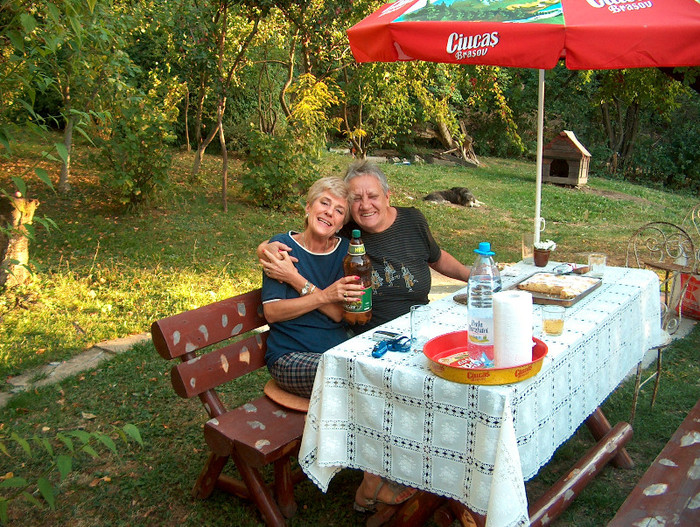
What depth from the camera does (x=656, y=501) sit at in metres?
2.31

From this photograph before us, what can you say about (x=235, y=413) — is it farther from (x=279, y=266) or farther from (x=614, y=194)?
(x=614, y=194)

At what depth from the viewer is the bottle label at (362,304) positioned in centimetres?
308

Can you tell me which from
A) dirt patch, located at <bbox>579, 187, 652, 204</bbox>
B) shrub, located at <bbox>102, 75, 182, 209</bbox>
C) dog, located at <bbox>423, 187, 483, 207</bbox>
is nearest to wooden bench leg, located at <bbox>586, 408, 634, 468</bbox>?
shrub, located at <bbox>102, 75, 182, 209</bbox>

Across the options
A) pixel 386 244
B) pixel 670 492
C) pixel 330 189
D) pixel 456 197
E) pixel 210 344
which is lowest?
pixel 670 492

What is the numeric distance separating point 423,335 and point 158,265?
4565mm

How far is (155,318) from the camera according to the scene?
17.9 ft

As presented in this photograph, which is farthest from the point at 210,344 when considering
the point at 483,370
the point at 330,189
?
the point at 483,370

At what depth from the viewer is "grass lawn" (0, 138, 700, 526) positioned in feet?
10.6

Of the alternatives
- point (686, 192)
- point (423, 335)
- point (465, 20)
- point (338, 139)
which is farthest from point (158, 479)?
point (686, 192)

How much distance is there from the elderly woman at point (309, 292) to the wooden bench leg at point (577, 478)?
2.44 feet

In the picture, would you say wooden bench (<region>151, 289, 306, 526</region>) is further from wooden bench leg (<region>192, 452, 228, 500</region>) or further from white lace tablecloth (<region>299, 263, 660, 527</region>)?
white lace tablecloth (<region>299, 263, 660, 527</region>)

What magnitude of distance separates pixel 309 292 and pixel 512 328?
4.10 feet

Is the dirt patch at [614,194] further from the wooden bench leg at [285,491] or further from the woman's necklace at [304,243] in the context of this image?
the wooden bench leg at [285,491]

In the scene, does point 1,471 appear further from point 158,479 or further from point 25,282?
point 25,282
